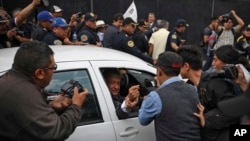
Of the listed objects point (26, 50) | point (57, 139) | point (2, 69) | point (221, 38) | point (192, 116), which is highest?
point (26, 50)

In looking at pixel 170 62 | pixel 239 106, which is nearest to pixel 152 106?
pixel 170 62

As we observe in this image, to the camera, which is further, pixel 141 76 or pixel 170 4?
pixel 170 4

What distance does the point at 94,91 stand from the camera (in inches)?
110

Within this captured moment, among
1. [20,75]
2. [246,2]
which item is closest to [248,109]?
[20,75]

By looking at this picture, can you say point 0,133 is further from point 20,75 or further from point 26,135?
point 20,75

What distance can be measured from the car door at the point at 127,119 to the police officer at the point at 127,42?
2320mm

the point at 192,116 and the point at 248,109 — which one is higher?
the point at 248,109

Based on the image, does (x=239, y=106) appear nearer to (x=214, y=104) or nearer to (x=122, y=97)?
(x=214, y=104)

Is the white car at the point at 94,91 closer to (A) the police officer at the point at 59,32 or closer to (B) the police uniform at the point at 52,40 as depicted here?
(B) the police uniform at the point at 52,40

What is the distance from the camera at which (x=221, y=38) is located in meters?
7.85

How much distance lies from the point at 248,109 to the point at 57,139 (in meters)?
1.23

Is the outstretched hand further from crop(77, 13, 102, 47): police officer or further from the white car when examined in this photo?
crop(77, 13, 102, 47): police officer

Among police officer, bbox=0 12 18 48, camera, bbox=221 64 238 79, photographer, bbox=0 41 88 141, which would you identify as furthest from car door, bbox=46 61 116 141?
police officer, bbox=0 12 18 48

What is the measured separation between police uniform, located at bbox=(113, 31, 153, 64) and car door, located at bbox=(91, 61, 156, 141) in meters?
2.31
